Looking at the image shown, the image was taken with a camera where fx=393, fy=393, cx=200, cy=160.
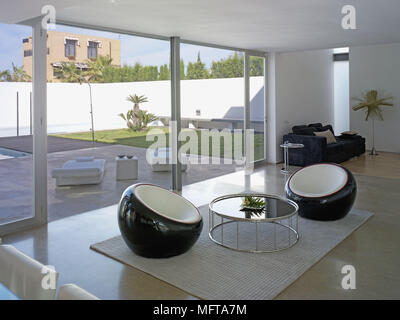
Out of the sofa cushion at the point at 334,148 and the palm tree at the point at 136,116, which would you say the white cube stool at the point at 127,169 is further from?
the sofa cushion at the point at 334,148

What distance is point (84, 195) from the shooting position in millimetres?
5930

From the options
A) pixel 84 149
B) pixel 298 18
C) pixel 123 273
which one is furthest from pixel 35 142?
pixel 298 18

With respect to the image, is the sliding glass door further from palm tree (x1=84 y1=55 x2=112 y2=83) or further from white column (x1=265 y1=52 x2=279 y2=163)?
palm tree (x1=84 y1=55 x2=112 y2=83)

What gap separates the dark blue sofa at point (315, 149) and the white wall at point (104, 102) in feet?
6.77

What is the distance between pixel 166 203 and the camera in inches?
165

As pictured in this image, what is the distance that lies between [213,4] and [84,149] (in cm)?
270

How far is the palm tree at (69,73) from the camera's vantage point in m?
5.09

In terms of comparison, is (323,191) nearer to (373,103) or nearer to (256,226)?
(256,226)

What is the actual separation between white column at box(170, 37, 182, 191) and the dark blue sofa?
3221mm

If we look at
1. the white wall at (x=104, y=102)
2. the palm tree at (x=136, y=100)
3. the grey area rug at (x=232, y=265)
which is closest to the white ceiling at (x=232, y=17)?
the white wall at (x=104, y=102)

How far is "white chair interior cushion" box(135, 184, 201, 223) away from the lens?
4.06 metres

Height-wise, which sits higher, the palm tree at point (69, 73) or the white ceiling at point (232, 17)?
the white ceiling at point (232, 17)

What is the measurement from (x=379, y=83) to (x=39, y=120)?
9.16m

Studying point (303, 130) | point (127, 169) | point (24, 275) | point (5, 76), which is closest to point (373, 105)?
point (303, 130)
